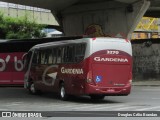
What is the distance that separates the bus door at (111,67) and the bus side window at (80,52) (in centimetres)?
56

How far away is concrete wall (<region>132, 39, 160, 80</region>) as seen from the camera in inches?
1507

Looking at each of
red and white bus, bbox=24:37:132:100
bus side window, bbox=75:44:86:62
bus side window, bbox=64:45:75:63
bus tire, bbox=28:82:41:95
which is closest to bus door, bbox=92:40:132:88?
Result: red and white bus, bbox=24:37:132:100

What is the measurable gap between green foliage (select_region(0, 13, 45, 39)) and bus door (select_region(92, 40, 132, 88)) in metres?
35.6

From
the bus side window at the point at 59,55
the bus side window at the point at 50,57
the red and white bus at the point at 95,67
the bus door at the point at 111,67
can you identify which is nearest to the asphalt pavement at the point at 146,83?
the bus side window at the point at 50,57

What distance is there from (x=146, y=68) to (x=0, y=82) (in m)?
12.2

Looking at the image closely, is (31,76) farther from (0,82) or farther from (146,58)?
(146,58)

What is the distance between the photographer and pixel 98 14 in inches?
1417

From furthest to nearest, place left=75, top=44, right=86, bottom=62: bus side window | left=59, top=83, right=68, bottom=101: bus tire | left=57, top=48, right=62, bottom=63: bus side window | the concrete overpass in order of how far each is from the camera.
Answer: the concrete overpass, left=57, top=48, right=62, bottom=63: bus side window, left=59, top=83, right=68, bottom=101: bus tire, left=75, top=44, right=86, bottom=62: bus side window

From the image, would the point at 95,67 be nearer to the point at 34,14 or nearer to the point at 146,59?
the point at 146,59

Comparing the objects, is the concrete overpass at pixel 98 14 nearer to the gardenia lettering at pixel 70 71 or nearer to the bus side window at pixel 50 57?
the bus side window at pixel 50 57

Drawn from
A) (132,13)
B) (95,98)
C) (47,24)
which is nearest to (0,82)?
(132,13)

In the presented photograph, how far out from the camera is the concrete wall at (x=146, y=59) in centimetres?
3828

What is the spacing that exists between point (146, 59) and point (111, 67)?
19.1 meters

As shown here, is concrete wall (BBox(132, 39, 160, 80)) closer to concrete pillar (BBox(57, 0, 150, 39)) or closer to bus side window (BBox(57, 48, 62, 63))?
concrete pillar (BBox(57, 0, 150, 39))
